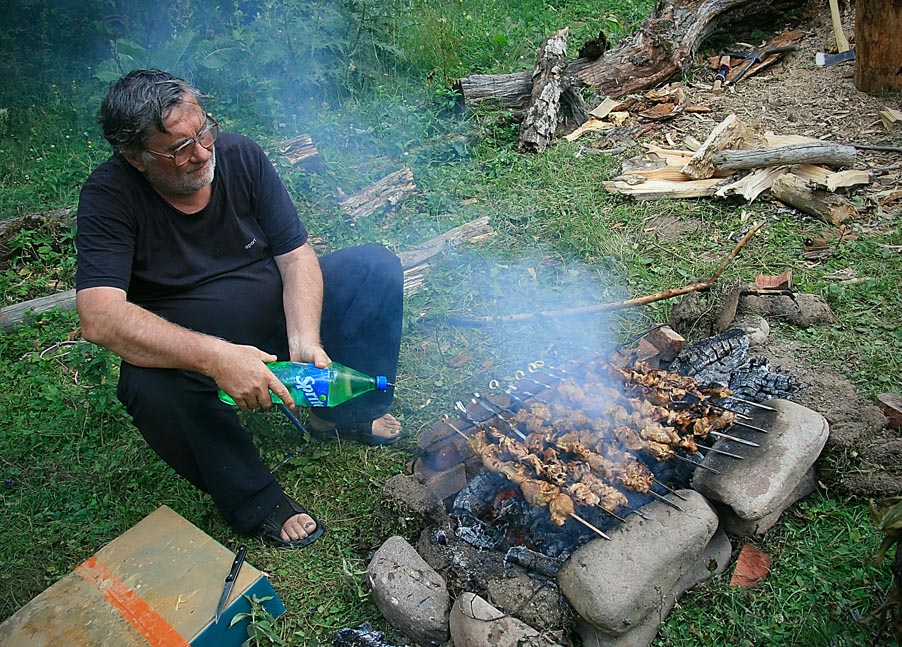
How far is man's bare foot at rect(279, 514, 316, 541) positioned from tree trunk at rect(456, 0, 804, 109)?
16.8ft

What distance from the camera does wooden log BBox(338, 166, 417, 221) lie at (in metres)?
5.70

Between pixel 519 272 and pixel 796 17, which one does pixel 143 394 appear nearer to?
pixel 519 272

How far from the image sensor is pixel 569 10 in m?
9.18

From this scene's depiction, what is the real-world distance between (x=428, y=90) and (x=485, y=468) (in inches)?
215

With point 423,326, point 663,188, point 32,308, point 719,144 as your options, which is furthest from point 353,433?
point 719,144

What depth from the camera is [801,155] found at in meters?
5.34

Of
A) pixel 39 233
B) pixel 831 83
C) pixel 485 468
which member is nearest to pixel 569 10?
pixel 831 83

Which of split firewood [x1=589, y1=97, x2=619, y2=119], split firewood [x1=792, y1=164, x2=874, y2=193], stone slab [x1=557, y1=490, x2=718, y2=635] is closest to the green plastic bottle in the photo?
stone slab [x1=557, y1=490, x2=718, y2=635]

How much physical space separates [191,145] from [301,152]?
3.40 m

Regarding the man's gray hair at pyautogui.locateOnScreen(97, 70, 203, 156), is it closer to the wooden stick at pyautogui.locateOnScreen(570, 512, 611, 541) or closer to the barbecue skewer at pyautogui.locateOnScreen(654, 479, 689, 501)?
the wooden stick at pyautogui.locateOnScreen(570, 512, 611, 541)

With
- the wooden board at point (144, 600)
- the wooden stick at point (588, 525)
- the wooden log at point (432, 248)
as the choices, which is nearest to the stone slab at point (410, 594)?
the wooden board at point (144, 600)

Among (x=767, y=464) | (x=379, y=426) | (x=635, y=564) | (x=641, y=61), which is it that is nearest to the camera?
(x=635, y=564)

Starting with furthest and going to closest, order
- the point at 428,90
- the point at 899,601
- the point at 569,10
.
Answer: the point at 569,10 → the point at 428,90 → the point at 899,601

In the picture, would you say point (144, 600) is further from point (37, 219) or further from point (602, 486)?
point (37, 219)
